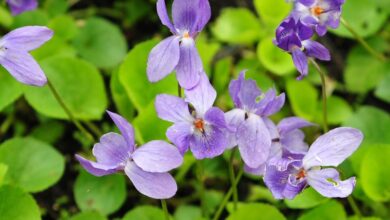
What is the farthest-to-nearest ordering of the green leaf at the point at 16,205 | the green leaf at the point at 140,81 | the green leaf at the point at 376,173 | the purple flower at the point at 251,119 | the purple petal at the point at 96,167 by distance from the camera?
1. the green leaf at the point at 140,81
2. the green leaf at the point at 376,173
3. the green leaf at the point at 16,205
4. the purple flower at the point at 251,119
5. the purple petal at the point at 96,167

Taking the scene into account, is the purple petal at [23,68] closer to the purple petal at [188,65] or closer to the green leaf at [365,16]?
the purple petal at [188,65]

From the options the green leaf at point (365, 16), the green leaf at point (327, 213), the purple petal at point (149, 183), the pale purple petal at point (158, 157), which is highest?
the pale purple petal at point (158, 157)

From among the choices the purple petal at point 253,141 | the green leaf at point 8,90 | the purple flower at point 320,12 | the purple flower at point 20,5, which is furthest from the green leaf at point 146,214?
the purple flower at point 20,5

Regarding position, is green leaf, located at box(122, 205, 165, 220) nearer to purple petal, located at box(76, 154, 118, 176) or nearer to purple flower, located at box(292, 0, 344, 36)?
purple petal, located at box(76, 154, 118, 176)

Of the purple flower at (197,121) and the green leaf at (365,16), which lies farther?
the green leaf at (365,16)

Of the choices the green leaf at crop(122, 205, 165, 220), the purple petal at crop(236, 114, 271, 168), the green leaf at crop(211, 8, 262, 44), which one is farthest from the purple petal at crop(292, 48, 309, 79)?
the green leaf at crop(211, 8, 262, 44)

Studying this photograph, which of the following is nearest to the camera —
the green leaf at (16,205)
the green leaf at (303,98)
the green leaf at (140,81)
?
the green leaf at (16,205)

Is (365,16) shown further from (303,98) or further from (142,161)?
(142,161)
